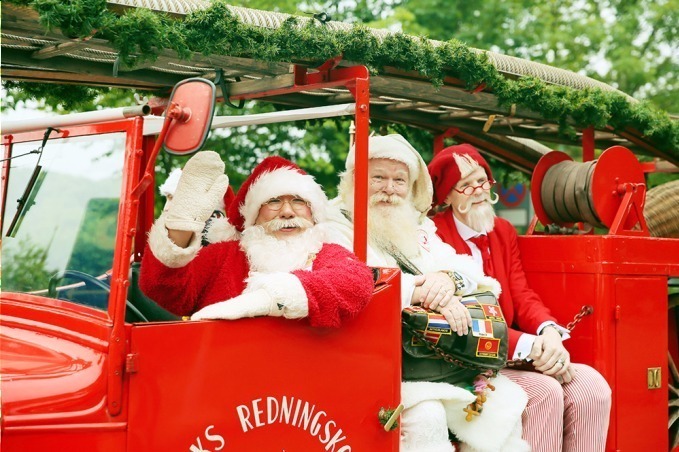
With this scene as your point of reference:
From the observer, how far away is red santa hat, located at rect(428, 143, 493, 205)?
450 centimetres

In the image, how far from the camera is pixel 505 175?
6.54 metres

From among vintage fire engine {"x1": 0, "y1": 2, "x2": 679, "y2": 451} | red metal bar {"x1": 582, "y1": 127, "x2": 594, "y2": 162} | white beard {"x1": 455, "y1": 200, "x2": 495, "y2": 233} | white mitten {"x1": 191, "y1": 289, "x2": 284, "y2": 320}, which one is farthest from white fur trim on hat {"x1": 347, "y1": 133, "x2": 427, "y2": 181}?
white mitten {"x1": 191, "y1": 289, "x2": 284, "y2": 320}

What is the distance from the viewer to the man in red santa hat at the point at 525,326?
3928mm

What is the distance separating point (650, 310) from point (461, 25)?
1134 cm

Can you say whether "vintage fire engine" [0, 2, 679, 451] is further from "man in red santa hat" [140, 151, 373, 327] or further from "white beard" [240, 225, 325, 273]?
"white beard" [240, 225, 325, 273]

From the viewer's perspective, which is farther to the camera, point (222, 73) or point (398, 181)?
point (398, 181)

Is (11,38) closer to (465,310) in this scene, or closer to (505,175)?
(465,310)

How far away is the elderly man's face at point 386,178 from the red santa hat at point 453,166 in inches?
16.9

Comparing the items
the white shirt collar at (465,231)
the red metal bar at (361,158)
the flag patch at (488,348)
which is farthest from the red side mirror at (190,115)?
the white shirt collar at (465,231)

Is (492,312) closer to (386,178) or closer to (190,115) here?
(386,178)

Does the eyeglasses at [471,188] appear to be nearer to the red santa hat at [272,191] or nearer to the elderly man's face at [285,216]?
the red santa hat at [272,191]

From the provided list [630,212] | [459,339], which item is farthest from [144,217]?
[630,212]

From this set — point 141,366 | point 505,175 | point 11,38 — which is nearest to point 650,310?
point 505,175

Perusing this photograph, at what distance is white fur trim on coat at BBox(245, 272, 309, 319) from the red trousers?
1458mm
